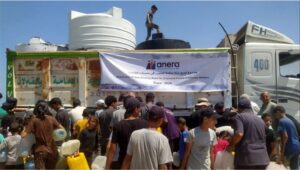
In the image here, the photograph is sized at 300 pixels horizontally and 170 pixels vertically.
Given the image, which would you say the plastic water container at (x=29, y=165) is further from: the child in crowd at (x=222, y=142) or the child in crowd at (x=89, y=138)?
the child in crowd at (x=222, y=142)

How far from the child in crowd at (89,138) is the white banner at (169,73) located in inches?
77.6

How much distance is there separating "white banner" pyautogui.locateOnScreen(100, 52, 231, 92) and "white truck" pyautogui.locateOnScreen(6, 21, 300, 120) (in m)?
0.12

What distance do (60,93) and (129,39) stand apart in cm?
224

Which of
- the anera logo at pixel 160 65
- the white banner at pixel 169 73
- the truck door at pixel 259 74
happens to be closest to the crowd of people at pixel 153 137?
the white banner at pixel 169 73

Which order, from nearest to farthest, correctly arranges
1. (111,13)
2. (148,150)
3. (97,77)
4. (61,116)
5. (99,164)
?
(148,150)
(99,164)
(61,116)
(97,77)
(111,13)

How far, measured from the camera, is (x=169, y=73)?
7.89 meters

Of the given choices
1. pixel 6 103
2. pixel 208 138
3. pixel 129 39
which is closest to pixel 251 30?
pixel 129 39

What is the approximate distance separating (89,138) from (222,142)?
6.83ft

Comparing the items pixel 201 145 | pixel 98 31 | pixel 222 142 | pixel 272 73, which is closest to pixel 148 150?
pixel 201 145

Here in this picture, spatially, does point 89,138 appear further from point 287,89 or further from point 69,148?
point 287,89

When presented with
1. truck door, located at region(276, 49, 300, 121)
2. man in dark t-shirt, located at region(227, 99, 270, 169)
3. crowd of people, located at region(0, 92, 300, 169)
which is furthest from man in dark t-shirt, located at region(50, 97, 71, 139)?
truck door, located at region(276, 49, 300, 121)

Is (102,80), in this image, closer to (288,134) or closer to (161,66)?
(161,66)

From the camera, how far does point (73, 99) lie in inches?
307

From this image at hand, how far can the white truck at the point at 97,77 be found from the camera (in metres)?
7.93
